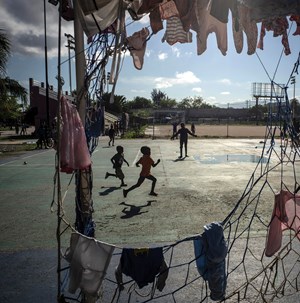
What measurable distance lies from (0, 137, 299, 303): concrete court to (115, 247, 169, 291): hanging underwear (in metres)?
1.39

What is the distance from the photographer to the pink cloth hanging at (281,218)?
395cm

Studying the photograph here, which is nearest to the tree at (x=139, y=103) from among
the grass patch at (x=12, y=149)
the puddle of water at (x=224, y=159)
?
the grass patch at (x=12, y=149)

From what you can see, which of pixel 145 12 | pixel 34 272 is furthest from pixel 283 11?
pixel 34 272

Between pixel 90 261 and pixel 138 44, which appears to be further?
pixel 138 44

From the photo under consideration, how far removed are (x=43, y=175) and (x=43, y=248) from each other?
24.1 ft

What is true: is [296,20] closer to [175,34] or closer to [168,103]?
[175,34]

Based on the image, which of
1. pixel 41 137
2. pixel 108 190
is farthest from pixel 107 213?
pixel 41 137

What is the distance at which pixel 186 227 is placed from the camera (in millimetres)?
6363

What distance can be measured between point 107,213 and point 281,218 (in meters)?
4.33

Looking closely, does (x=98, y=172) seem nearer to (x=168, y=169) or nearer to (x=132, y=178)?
(x=132, y=178)

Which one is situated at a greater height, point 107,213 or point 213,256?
point 213,256

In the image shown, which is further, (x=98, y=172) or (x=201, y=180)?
(x=98, y=172)

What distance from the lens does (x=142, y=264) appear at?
3.33 m

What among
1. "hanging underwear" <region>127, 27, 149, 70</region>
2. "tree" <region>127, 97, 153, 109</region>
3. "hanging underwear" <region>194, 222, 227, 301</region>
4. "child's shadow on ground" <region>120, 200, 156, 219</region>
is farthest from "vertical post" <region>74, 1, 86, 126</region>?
"tree" <region>127, 97, 153, 109</region>
